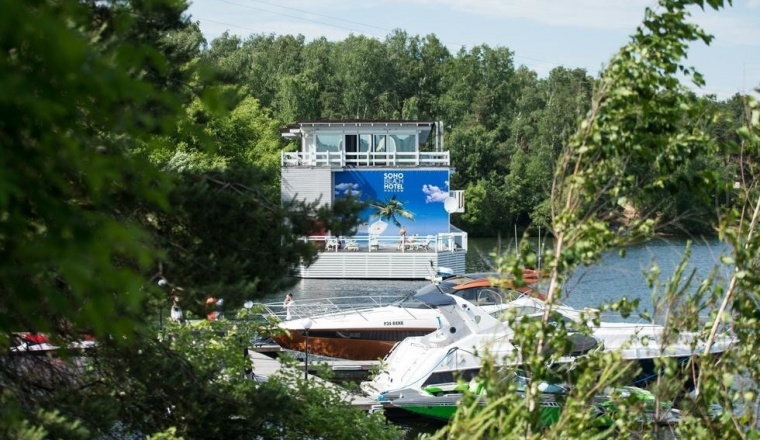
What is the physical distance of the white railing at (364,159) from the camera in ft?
160

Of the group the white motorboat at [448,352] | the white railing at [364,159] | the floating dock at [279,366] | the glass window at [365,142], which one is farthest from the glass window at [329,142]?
the white motorboat at [448,352]

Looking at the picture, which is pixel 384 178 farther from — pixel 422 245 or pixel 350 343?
pixel 350 343

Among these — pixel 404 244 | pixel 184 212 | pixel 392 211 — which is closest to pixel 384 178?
pixel 392 211

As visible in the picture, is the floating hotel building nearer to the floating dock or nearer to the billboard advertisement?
the billboard advertisement

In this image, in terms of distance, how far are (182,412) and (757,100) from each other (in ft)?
19.9

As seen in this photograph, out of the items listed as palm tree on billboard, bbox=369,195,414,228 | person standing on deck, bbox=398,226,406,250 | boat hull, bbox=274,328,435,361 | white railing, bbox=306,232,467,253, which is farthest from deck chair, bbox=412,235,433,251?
boat hull, bbox=274,328,435,361

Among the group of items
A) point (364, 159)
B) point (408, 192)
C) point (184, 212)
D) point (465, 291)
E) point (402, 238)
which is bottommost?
point (402, 238)

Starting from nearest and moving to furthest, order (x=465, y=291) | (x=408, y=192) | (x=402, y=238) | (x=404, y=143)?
(x=465, y=291) < (x=402, y=238) < (x=408, y=192) < (x=404, y=143)

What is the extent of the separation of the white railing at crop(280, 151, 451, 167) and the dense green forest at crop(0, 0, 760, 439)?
3500 cm

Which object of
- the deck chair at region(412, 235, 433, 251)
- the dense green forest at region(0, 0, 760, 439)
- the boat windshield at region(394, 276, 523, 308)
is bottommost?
the deck chair at region(412, 235, 433, 251)

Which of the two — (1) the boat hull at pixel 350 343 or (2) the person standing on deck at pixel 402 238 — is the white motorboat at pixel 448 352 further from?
(2) the person standing on deck at pixel 402 238

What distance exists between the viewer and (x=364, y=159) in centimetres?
4966

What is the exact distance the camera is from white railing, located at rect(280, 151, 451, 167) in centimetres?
4884

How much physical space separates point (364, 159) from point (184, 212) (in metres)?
41.0
